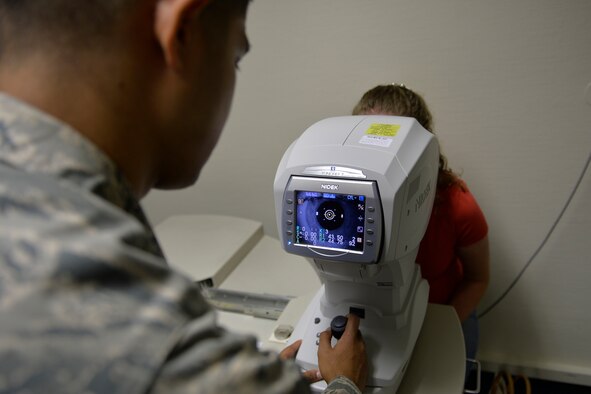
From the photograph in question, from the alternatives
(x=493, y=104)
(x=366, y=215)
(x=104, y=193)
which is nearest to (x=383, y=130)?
(x=366, y=215)

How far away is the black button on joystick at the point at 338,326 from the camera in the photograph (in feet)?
2.83

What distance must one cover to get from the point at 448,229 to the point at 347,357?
2.15ft

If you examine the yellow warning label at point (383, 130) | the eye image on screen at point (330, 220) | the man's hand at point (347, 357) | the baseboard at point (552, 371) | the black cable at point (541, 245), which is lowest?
the baseboard at point (552, 371)

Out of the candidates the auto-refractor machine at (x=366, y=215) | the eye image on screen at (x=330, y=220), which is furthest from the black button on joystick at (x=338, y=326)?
the eye image on screen at (x=330, y=220)

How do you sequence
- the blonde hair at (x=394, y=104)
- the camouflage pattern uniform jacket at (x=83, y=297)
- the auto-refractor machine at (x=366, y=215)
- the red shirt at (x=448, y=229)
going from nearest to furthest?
the camouflage pattern uniform jacket at (x=83, y=297) < the auto-refractor machine at (x=366, y=215) < the blonde hair at (x=394, y=104) < the red shirt at (x=448, y=229)

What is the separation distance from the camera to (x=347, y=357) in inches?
31.5

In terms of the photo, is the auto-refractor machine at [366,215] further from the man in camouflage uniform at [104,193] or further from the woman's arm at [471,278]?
the woman's arm at [471,278]

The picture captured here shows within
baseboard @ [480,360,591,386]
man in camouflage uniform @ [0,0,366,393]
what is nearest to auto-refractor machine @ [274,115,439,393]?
man in camouflage uniform @ [0,0,366,393]

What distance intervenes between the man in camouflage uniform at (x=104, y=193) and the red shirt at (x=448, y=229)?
3.28 ft

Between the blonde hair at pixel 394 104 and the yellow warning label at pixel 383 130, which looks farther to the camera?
the blonde hair at pixel 394 104

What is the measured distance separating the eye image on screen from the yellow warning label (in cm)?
13

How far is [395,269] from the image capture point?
795 millimetres

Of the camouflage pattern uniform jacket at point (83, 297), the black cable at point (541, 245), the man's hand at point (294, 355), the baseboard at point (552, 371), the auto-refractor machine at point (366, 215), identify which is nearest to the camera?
the camouflage pattern uniform jacket at point (83, 297)

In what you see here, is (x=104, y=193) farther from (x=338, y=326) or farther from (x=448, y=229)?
(x=448, y=229)
